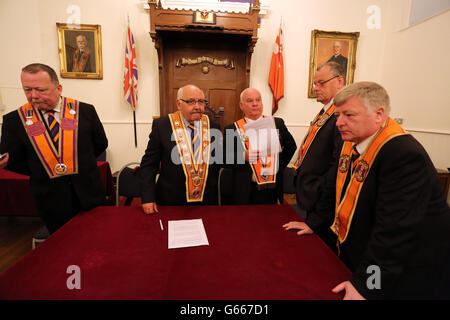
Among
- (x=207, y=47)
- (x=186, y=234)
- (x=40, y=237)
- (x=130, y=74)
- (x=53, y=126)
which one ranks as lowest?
(x=40, y=237)

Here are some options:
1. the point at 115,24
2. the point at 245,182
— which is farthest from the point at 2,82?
the point at 245,182

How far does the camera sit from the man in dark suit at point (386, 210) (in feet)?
3.13

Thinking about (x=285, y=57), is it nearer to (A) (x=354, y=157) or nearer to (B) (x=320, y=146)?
(B) (x=320, y=146)

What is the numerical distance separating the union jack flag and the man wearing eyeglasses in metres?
3.55

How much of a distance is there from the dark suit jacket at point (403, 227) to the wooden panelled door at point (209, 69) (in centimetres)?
385

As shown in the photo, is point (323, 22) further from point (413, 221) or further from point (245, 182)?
point (413, 221)

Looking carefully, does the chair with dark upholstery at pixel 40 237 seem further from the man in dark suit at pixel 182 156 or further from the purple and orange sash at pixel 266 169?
the purple and orange sash at pixel 266 169

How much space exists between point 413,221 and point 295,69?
443 centimetres

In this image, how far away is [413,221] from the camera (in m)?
0.95

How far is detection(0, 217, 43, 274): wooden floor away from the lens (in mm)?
2605

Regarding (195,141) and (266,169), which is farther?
(266,169)

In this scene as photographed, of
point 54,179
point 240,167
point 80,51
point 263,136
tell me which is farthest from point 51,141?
point 80,51

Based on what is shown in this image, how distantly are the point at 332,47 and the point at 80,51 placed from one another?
4.69 meters

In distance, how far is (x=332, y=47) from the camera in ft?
15.6
